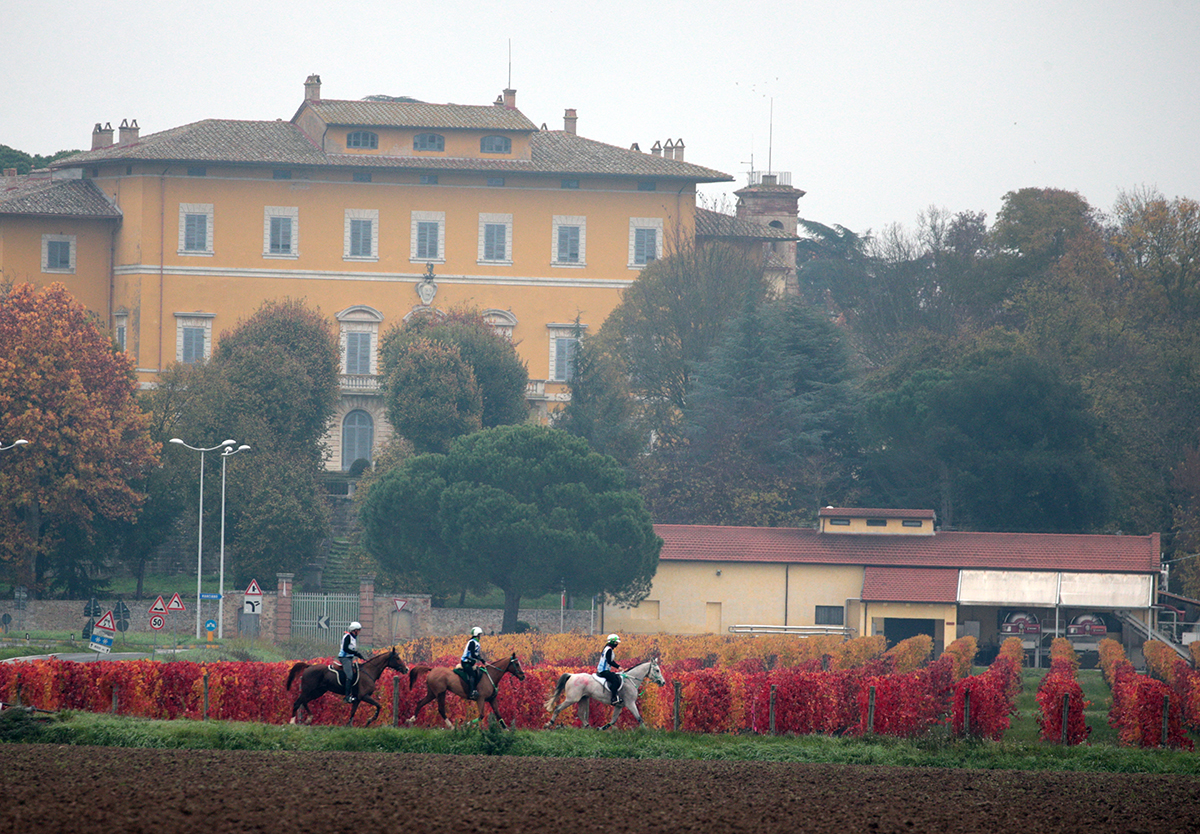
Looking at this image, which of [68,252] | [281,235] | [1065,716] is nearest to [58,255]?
[68,252]

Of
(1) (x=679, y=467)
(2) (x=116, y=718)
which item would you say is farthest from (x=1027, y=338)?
(2) (x=116, y=718)

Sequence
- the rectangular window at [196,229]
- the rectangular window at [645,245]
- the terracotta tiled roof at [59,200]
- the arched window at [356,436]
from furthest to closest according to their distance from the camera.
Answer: the rectangular window at [645,245] < the rectangular window at [196,229] < the terracotta tiled roof at [59,200] < the arched window at [356,436]

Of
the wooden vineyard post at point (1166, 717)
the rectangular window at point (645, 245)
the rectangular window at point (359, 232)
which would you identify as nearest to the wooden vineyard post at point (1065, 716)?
the wooden vineyard post at point (1166, 717)

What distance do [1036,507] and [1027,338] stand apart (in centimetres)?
1412

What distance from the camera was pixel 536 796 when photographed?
20.1 metres

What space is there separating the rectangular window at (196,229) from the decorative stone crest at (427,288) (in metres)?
10.4

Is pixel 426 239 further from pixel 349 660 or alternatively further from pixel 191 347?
pixel 349 660

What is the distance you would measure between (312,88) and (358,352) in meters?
15.2

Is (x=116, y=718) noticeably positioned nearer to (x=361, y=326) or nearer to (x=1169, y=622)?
(x=1169, y=622)

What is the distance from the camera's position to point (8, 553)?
58188mm

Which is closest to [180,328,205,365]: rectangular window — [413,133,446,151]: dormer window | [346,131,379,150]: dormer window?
[346,131,379,150]: dormer window

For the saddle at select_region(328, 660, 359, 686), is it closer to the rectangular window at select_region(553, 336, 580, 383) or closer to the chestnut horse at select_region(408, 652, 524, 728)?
the chestnut horse at select_region(408, 652, 524, 728)

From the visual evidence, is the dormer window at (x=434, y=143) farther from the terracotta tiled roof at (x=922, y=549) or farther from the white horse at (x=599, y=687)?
the white horse at (x=599, y=687)

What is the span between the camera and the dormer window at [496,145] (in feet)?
263
